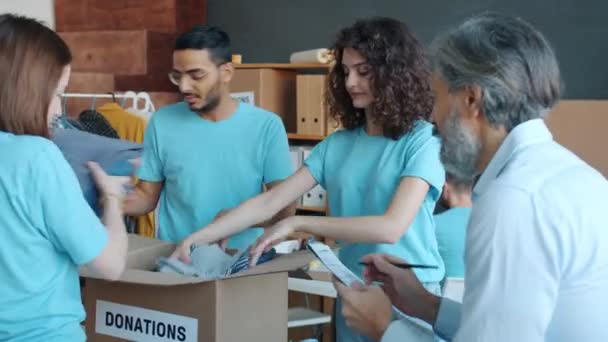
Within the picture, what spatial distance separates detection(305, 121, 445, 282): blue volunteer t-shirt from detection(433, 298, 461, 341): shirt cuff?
465mm

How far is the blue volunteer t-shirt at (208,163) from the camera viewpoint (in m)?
2.51

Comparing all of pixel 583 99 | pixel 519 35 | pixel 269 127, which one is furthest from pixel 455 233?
pixel 583 99

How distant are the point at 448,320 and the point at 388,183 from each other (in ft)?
1.86

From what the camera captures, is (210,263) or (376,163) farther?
(376,163)

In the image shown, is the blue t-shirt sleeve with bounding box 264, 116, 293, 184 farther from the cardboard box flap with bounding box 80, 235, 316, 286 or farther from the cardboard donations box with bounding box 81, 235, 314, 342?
the cardboard donations box with bounding box 81, 235, 314, 342

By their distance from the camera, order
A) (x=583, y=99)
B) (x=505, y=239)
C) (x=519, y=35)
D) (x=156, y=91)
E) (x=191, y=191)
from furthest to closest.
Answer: (x=156, y=91), (x=583, y=99), (x=191, y=191), (x=519, y=35), (x=505, y=239)

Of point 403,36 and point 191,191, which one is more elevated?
point 403,36

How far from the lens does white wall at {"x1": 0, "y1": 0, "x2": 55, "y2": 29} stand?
17.8 ft

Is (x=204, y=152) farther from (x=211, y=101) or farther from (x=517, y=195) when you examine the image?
(x=517, y=195)

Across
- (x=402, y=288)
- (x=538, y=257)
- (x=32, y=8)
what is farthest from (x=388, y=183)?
(x=32, y=8)

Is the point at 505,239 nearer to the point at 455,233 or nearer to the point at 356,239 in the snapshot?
the point at 356,239

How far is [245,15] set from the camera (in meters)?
5.37

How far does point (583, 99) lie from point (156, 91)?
2.55m

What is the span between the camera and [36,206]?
143cm
